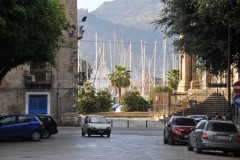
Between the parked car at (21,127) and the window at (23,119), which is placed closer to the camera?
the parked car at (21,127)

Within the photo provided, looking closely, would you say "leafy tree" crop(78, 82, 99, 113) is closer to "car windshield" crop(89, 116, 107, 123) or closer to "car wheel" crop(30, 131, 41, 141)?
"car windshield" crop(89, 116, 107, 123)

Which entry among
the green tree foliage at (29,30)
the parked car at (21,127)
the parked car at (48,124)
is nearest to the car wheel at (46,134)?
the parked car at (48,124)

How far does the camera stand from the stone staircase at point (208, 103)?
63062 mm

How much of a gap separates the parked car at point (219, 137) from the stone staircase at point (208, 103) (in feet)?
125

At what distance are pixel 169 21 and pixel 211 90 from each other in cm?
4157

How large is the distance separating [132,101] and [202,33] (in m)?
61.0

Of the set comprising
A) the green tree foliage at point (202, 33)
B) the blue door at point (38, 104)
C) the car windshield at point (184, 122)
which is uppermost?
the green tree foliage at point (202, 33)

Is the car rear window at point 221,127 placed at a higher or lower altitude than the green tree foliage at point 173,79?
lower

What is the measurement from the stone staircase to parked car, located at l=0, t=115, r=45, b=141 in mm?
31814

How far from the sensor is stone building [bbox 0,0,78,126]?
2131 inches

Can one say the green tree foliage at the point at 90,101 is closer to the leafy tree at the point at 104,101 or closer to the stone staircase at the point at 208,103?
the leafy tree at the point at 104,101

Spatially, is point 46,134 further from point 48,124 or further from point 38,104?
point 38,104

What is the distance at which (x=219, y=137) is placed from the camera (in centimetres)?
2303

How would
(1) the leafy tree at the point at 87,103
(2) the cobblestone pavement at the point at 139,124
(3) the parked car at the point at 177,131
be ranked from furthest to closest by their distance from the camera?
(1) the leafy tree at the point at 87,103 < (2) the cobblestone pavement at the point at 139,124 < (3) the parked car at the point at 177,131
